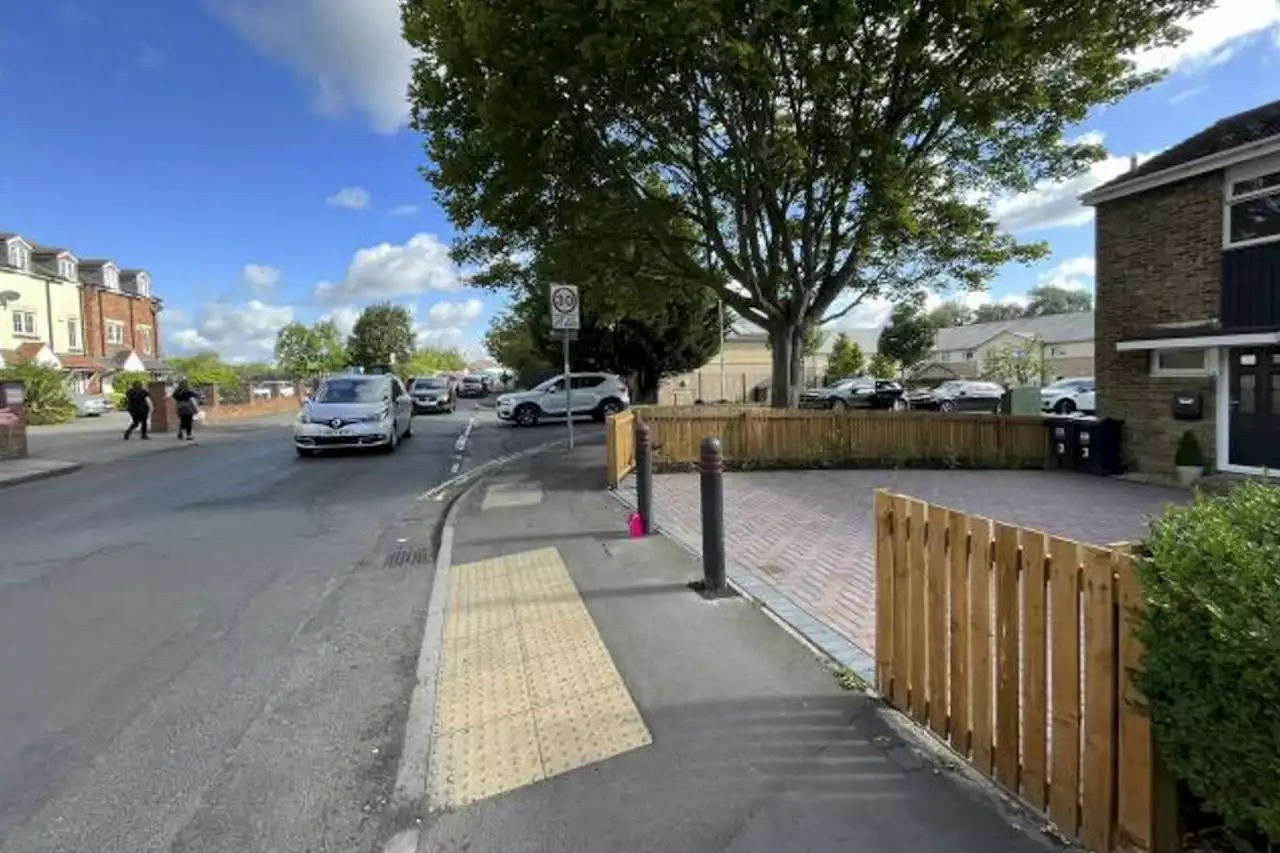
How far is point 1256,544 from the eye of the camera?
2197 millimetres

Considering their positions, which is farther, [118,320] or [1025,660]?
[118,320]

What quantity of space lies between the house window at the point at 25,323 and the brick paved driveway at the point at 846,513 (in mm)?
44516

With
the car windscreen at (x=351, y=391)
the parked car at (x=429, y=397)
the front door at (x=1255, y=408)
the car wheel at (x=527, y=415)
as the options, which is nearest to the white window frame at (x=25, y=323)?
the parked car at (x=429, y=397)

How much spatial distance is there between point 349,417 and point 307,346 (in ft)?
241

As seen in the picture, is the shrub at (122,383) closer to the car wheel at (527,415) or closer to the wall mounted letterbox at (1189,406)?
the car wheel at (527,415)

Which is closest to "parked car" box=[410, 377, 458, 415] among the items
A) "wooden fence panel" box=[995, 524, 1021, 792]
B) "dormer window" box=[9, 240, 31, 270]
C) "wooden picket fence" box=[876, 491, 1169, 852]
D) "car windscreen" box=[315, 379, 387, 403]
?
"car windscreen" box=[315, 379, 387, 403]

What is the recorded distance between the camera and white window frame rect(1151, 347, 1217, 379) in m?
13.0

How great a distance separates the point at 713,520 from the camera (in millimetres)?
6004

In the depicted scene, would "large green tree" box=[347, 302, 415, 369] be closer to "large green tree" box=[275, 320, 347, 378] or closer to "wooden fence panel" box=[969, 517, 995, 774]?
"large green tree" box=[275, 320, 347, 378]

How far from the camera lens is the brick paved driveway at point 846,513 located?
620 cm

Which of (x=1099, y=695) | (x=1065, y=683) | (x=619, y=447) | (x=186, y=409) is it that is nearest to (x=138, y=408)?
(x=186, y=409)

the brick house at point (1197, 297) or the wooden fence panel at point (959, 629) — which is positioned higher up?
the brick house at point (1197, 297)

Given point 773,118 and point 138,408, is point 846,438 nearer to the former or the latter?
point 773,118

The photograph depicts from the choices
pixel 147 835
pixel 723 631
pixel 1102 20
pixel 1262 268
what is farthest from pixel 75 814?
pixel 1102 20
